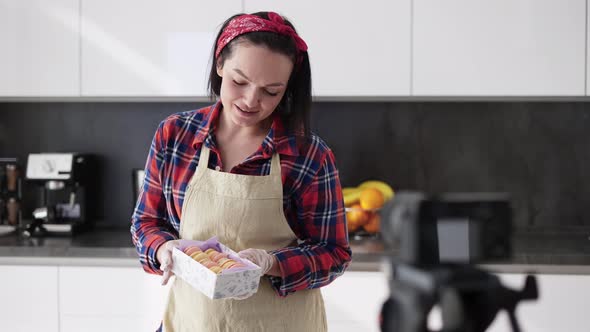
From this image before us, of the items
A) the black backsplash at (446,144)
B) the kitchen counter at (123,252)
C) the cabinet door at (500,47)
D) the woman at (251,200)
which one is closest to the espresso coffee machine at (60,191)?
the kitchen counter at (123,252)

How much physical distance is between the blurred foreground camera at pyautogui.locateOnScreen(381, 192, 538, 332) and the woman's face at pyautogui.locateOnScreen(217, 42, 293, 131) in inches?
32.8

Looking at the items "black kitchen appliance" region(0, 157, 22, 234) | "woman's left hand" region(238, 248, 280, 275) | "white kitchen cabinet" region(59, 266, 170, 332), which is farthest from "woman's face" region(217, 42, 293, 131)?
"black kitchen appliance" region(0, 157, 22, 234)

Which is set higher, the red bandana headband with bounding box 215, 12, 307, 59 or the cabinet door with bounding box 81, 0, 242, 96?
the cabinet door with bounding box 81, 0, 242, 96

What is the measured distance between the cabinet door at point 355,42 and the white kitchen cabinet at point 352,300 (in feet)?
2.22

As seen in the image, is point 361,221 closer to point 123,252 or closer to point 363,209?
point 363,209

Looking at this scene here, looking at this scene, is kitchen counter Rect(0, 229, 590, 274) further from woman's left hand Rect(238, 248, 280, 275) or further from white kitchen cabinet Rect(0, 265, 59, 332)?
woman's left hand Rect(238, 248, 280, 275)

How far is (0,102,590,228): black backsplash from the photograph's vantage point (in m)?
2.45

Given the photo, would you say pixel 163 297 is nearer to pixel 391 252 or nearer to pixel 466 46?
pixel 466 46

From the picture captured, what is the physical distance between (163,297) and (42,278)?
424 millimetres

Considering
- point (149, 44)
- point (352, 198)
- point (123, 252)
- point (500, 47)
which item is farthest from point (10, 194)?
point (500, 47)

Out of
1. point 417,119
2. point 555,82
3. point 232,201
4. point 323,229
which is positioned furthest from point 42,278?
point 555,82

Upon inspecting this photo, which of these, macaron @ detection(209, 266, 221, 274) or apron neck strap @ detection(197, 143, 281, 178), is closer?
macaron @ detection(209, 266, 221, 274)

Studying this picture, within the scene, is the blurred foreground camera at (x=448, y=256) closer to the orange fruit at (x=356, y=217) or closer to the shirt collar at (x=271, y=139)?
the shirt collar at (x=271, y=139)

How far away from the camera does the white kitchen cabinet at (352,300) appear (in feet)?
6.40
